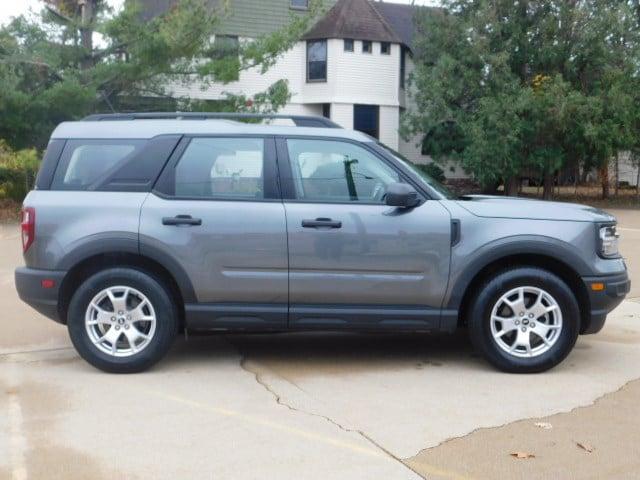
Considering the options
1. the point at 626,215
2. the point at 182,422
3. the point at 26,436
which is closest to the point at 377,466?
the point at 182,422

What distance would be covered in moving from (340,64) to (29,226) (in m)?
27.0

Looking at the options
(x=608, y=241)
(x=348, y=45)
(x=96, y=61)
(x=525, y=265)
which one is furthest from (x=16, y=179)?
(x=608, y=241)

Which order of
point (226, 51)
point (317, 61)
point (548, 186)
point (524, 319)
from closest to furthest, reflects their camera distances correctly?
point (524, 319)
point (226, 51)
point (548, 186)
point (317, 61)

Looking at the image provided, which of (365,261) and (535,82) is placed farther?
(535,82)

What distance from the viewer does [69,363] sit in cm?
625

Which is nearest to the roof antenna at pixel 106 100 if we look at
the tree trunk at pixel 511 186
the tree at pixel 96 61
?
the tree at pixel 96 61

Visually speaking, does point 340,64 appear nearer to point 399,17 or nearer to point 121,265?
point 399,17

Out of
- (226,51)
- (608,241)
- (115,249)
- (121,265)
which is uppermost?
(226,51)

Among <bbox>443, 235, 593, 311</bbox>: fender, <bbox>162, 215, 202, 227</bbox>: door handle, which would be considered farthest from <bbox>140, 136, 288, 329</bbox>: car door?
<bbox>443, 235, 593, 311</bbox>: fender

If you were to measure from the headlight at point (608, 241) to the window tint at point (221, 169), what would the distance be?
2.55m

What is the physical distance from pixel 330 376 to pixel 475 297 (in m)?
1.23

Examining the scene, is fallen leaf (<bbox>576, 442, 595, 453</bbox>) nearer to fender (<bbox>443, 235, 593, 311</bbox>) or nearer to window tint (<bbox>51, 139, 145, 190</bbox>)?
fender (<bbox>443, 235, 593, 311</bbox>)

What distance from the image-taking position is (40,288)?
578 centimetres

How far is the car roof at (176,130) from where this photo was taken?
595 cm
